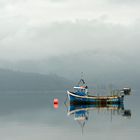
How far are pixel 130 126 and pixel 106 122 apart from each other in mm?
6573

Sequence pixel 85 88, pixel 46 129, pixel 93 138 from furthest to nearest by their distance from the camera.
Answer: pixel 85 88 < pixel 46 129 < pixel 93 138

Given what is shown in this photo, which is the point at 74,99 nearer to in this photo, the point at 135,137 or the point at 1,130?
the point at 1,130

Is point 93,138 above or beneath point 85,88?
beneath

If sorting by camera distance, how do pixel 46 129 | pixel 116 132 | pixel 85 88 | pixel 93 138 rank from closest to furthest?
pixel 93 138
pixel 116 132
pixel 46 129
pixel 85 88

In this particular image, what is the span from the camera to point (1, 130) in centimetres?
5966

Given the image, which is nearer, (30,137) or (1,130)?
(30,137)

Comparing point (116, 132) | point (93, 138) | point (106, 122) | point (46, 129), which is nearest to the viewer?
point (93, 138)

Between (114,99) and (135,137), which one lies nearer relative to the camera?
(135,137)

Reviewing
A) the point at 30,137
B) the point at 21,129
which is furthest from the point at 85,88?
the point at 30,137

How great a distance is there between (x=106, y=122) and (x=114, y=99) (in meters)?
42.8

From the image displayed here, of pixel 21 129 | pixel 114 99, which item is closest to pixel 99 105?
pixel 114 99

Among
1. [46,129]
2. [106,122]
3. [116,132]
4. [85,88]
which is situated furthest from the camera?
[85,88]

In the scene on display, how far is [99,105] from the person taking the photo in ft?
367

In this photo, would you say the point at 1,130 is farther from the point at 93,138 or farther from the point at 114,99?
the point at 114,99
